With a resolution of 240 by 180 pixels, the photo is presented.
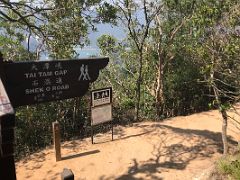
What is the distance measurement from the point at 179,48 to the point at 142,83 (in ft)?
6.95

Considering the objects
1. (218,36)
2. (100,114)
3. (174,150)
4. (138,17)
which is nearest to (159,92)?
(138,17)

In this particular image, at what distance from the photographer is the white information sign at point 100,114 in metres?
9.09

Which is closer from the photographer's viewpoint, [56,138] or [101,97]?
[56,138]

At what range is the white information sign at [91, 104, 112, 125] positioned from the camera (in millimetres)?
9089

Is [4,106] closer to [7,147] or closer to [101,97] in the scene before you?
[7,147]

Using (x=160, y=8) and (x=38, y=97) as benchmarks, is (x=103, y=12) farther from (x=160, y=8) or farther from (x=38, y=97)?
(x=38, y=97)

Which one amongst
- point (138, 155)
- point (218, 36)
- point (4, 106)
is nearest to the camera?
point (4, 106)

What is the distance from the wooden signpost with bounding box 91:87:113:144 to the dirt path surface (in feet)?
1.99

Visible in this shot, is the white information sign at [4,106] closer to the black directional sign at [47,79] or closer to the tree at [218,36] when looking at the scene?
the black directional sign at [47,79]

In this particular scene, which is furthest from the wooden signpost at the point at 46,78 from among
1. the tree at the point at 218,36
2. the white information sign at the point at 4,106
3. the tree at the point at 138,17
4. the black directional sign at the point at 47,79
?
the tree at the point at 138,17

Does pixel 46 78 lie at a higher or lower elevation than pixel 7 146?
higher

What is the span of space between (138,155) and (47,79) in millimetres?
4822

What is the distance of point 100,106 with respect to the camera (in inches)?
360

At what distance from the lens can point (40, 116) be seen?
10.8 metres
